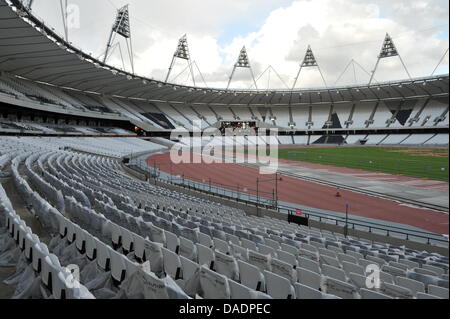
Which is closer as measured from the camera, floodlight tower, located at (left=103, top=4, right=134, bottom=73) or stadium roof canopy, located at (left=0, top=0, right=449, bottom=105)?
stadium roof canopy, located at (left=0, top=0, right=449, bottom=105)

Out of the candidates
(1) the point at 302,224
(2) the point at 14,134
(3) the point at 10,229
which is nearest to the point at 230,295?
(3) the point at 10,229

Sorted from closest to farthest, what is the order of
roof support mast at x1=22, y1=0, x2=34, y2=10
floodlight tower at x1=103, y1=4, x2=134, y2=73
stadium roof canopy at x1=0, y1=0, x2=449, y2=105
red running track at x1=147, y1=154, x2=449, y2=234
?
red running track at x1=147, y1=154, x2=449, y2=234, roof support mast at x1=22, y1=0, x2=34, y2=10, stadium roof canopy at x1=0, y1=0, x2=449, y2=105, floodlight tower at x1=103, y1=4, x2=134, y2=73

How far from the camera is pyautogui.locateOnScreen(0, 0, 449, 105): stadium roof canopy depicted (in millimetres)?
28312

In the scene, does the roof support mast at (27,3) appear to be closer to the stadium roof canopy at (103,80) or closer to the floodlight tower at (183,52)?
the stadium roof canopy at (103,80)

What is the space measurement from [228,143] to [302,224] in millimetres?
52812

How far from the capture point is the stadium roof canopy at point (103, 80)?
2831 centimetres

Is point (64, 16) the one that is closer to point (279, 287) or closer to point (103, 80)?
point (103, 80)

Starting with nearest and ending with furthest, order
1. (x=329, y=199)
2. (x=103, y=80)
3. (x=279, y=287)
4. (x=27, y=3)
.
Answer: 1. (x=279, y=287)
2. (x=329, y=199)
3. (x=27, y=3)
4. (x=103, y=80)

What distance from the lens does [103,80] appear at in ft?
178

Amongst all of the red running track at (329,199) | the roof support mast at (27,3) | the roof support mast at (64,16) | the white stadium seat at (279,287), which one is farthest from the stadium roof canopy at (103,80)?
the red running track at (329,199)

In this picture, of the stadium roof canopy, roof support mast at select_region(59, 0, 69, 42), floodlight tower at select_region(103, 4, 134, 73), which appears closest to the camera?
the stadium roof canopy

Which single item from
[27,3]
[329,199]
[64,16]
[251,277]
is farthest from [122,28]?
[251,277]

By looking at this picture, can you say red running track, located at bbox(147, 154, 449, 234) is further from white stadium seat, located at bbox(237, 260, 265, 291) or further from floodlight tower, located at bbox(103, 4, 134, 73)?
floodlight tower, located at bbox(103, 4, 134, 73)

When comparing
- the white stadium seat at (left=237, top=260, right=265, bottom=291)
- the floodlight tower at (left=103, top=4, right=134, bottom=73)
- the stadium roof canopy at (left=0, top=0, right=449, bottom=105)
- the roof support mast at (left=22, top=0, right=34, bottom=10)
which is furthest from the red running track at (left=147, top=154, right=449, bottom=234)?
the floodlight tower at (left=103, top=4, right=134, bottom=73)
